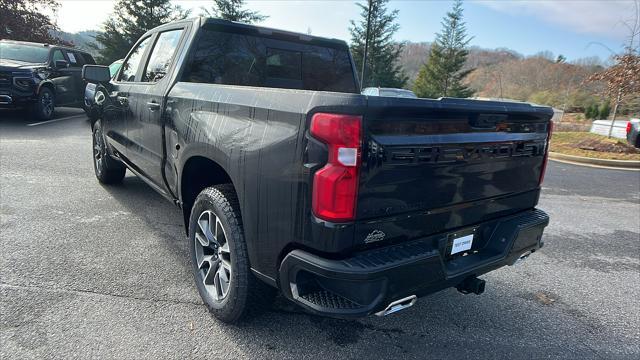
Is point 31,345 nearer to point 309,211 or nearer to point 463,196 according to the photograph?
point 309,211

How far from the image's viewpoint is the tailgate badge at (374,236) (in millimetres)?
1870

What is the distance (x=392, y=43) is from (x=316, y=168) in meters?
35.1

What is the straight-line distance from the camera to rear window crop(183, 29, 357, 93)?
11.0 feet

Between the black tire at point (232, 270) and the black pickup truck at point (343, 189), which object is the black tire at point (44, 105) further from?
the black tire at point (232, 270)

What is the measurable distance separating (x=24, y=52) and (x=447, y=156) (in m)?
12.2

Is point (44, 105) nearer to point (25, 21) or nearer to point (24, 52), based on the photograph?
point (24, 52)

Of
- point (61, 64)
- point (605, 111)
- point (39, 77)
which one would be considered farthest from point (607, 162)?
point (605, 111)

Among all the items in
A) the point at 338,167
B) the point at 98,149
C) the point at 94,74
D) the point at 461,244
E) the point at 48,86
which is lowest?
the point at 98,149

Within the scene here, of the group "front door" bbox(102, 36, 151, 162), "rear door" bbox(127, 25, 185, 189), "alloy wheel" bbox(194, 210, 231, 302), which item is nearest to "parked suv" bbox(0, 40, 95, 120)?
"front door" bbox(102, 36, 151, 162)

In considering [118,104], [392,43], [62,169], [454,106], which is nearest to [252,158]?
[454,106]

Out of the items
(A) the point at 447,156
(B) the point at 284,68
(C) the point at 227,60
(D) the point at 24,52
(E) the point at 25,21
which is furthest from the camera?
(E) the point at 25,21

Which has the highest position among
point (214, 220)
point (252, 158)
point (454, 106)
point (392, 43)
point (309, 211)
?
point (392, 43)

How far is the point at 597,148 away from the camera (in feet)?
37.4

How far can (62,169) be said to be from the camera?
6078 mm
